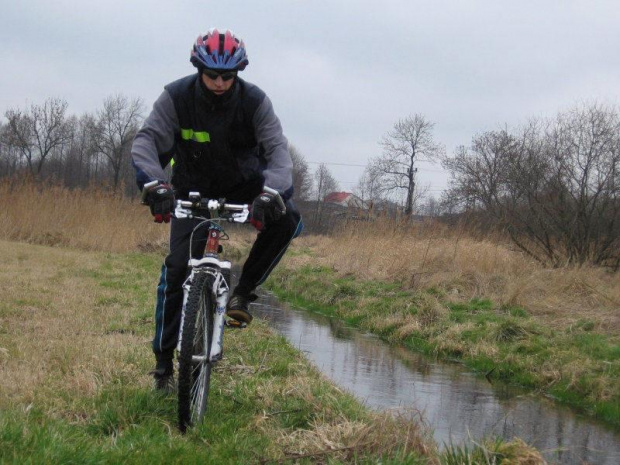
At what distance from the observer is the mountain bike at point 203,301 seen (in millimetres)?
3771

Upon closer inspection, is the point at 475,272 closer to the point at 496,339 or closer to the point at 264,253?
the point at 496,339

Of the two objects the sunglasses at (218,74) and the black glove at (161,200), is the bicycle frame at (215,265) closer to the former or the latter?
the black glove at (161,200)

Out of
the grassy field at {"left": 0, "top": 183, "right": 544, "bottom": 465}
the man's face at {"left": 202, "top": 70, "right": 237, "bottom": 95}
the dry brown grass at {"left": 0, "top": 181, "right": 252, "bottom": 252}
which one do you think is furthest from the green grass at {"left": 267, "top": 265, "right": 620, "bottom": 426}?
the dry brown grass at {"left": 0, "top": 181, "right": 252, "bottom": 252}

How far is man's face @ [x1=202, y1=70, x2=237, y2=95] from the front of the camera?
4164 millimetres

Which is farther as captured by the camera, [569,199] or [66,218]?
[66,218]

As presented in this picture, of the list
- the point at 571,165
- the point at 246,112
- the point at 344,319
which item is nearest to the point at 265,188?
the point at 246,112

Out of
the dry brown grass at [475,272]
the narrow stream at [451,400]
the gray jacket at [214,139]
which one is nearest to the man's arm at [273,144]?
the gray jacket at [214,139]

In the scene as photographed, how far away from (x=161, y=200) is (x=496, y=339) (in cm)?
702

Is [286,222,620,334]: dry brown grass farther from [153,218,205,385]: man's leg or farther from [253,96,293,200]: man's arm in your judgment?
[153,218,205,385]: man's leg

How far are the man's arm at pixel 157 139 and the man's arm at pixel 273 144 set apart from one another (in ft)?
1.70

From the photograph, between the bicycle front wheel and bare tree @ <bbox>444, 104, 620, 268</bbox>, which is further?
bare tree @ <bbox>444, 104, 620, 268</bbox>

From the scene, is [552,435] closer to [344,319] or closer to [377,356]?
[377,356]

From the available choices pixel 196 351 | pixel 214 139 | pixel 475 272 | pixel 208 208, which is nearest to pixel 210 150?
pixel 214 139

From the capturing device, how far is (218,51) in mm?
4094
